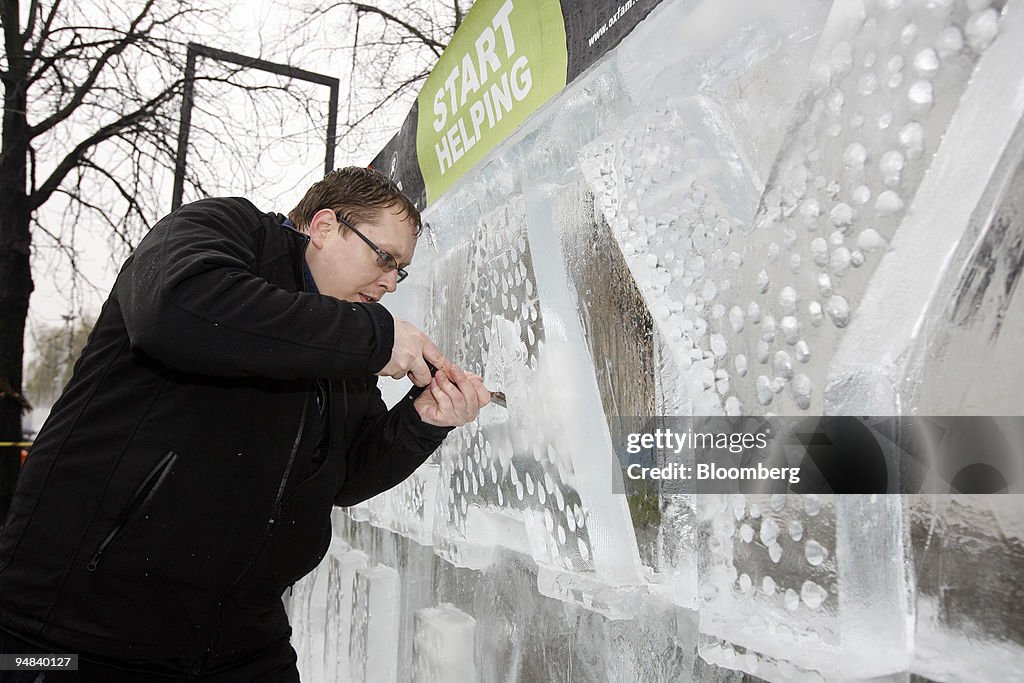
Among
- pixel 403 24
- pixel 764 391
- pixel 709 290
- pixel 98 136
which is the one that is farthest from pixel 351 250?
pixel 98 136

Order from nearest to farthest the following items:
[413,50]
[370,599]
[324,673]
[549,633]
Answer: [549,633] → [370,599] → [324,673] → [413,50]

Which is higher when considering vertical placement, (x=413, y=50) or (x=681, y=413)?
(x=413, y=50)

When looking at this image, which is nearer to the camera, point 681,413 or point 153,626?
point 681,413

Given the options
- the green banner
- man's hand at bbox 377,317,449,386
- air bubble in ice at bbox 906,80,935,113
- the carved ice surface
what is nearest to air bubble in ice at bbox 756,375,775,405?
air bubble in ice at bbox 906,80,935,113

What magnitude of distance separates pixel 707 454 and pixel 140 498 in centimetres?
90

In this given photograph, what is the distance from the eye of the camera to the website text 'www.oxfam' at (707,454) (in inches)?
Answer: 34.6

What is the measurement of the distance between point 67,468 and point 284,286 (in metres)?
0.47

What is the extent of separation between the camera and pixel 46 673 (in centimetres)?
119

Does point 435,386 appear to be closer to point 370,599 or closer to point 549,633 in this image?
Result: point 549,633

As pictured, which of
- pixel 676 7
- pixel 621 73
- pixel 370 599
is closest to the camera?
pixel 676 7

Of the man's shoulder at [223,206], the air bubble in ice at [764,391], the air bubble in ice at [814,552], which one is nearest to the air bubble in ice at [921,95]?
the air bubble in ice at [764,391]

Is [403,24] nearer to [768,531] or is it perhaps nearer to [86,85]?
[86,85]

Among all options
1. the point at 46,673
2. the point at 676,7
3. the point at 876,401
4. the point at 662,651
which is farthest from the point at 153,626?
the point at 676,7

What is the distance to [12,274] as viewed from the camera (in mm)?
4828
